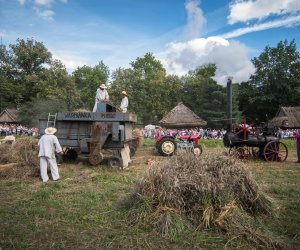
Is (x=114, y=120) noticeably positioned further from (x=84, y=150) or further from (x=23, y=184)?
(x=23, y=184)

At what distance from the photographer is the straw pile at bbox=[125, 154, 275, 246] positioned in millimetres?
5410

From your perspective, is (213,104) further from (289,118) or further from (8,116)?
(8,116)

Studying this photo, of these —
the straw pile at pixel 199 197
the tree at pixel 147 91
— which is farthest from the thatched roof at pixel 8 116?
the straw pile at pixel 199 197

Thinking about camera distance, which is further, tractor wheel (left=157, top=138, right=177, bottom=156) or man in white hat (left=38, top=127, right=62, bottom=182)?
tractor wheel (left=157, top=138, right=177, bottom=156)

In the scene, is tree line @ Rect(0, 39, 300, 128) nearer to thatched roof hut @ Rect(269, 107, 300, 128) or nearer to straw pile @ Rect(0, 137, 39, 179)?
thatched roof hut @ Rect(269, 107, 300, 128)

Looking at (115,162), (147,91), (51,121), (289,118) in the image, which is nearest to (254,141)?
(115,162)

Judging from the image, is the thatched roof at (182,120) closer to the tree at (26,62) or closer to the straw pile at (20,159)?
the tree at (26,62)

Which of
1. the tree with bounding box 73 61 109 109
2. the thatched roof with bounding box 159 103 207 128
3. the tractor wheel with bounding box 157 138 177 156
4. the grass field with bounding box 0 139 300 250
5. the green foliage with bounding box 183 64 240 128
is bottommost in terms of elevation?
the grass field with bounding box 0 139 300 250

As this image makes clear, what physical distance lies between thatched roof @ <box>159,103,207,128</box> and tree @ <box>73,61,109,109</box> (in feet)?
51.5

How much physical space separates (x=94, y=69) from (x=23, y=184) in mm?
58794

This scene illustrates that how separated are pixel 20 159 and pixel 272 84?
52602 millimetres

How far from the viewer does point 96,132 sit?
1179 cm

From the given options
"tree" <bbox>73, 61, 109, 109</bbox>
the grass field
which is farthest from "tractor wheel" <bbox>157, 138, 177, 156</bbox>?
"tree" <bbox>73, 61, 109, 109</bbox>

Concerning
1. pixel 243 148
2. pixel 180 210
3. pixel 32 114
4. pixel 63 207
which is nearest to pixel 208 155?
pixel 180 210
